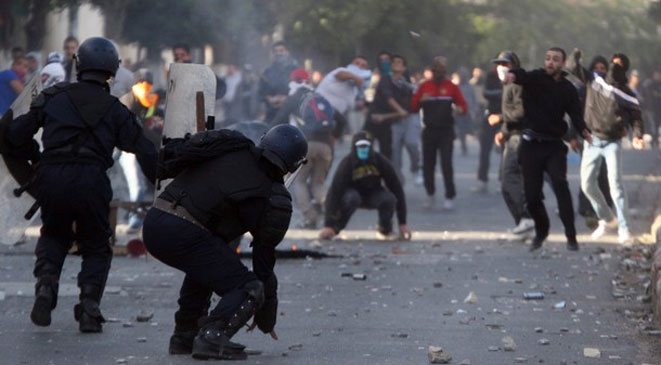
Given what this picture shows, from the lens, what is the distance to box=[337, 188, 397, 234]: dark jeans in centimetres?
1543

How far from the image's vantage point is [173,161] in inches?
314

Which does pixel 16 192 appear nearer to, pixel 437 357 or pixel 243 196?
pixel 243 196

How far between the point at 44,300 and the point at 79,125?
96cm

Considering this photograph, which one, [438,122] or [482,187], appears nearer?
[438,122]

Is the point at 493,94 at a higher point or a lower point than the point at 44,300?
higher

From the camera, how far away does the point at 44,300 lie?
353 inches

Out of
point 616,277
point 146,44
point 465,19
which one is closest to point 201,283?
point 616,277

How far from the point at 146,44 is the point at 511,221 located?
10624mm

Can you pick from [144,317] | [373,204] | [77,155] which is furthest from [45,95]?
[373,204]

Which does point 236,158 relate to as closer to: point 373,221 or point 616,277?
point 616,277

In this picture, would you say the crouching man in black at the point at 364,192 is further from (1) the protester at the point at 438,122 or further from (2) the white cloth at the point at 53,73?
(1) the protester at the point at 438,122

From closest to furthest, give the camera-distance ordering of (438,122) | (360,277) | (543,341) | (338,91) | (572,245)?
1. (543,341)
2. (360,277)
3. (572,245)
4. (438,122)
5. (338,91)

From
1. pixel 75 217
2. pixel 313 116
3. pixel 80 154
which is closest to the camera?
pixel 80 154

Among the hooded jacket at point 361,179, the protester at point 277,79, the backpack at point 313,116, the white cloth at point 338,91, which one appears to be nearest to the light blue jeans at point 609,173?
the hooded jacket at point 361,179
